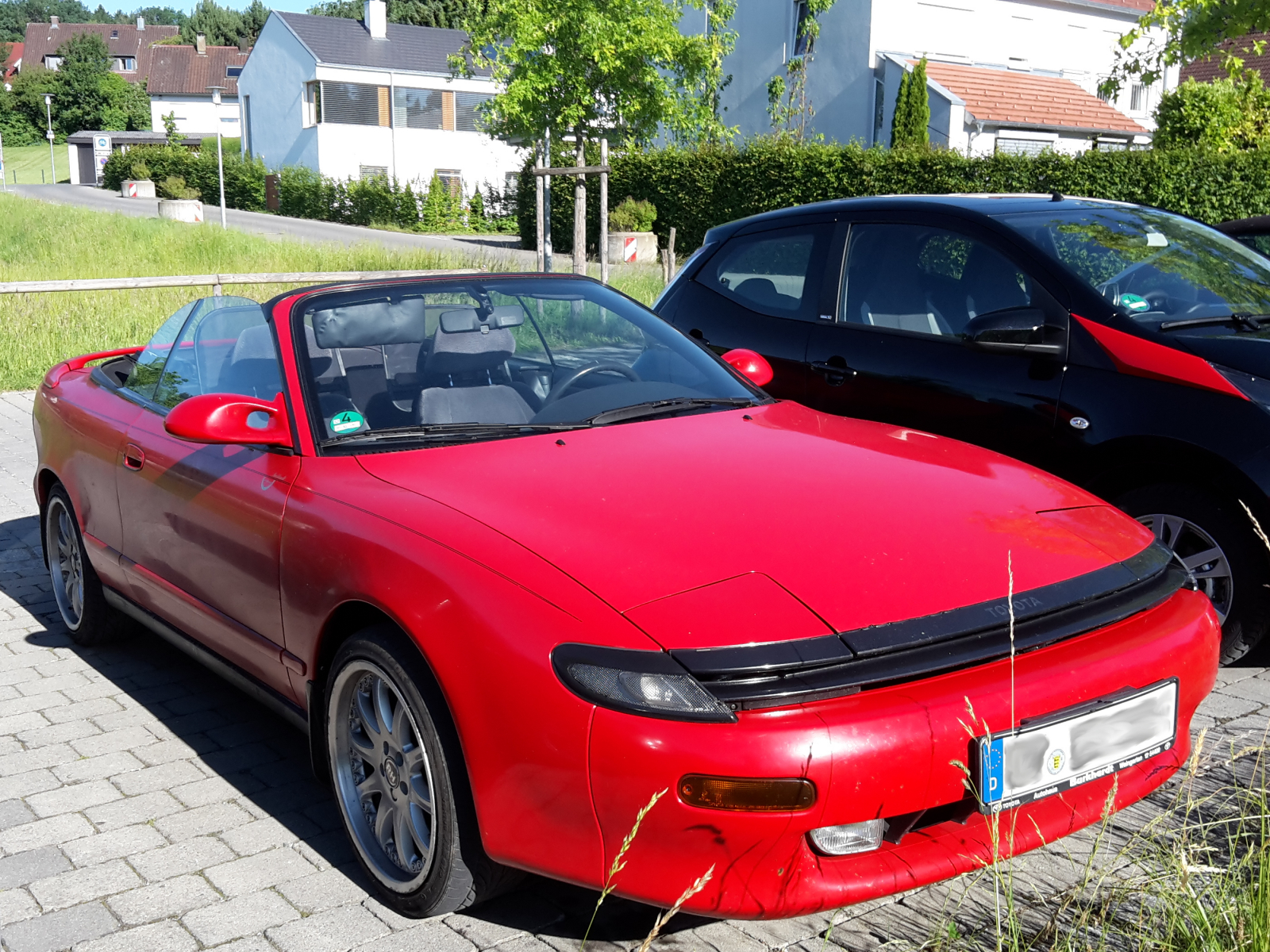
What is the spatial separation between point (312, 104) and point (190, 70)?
190 ft

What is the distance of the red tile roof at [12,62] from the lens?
408 ft

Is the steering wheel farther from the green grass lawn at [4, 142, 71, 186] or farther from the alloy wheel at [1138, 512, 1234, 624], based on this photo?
the green grass lawn at [4, 142, 71, 186]

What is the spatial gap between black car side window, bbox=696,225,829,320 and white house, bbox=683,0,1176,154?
24970 mm

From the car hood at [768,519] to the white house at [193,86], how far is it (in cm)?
10591

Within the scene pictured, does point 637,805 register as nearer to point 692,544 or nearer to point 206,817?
point 692,544

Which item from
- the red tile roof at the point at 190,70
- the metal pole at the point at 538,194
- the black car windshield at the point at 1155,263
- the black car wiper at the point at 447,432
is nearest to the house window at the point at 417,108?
the metal pole at the point at 538,194

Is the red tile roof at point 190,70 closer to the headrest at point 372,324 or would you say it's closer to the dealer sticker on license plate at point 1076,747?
the headrest at point 372,324

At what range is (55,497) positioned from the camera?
5223 mm

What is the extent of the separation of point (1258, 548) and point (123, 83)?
356ft

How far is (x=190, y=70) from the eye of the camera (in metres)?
105

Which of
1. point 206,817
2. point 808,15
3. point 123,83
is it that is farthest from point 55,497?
point 123,83

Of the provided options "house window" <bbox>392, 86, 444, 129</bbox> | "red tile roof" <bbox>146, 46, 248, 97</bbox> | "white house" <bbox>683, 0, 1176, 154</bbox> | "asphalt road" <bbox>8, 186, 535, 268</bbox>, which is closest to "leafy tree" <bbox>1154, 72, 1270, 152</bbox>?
"white house" <bbox>683, 0, 1176, 154</bbox>

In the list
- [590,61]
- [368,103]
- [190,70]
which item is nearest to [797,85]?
[590,61]

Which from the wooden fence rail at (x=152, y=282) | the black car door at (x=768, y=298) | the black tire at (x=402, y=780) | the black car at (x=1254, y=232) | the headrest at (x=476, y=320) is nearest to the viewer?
the black tire at (x=402, y=780)
